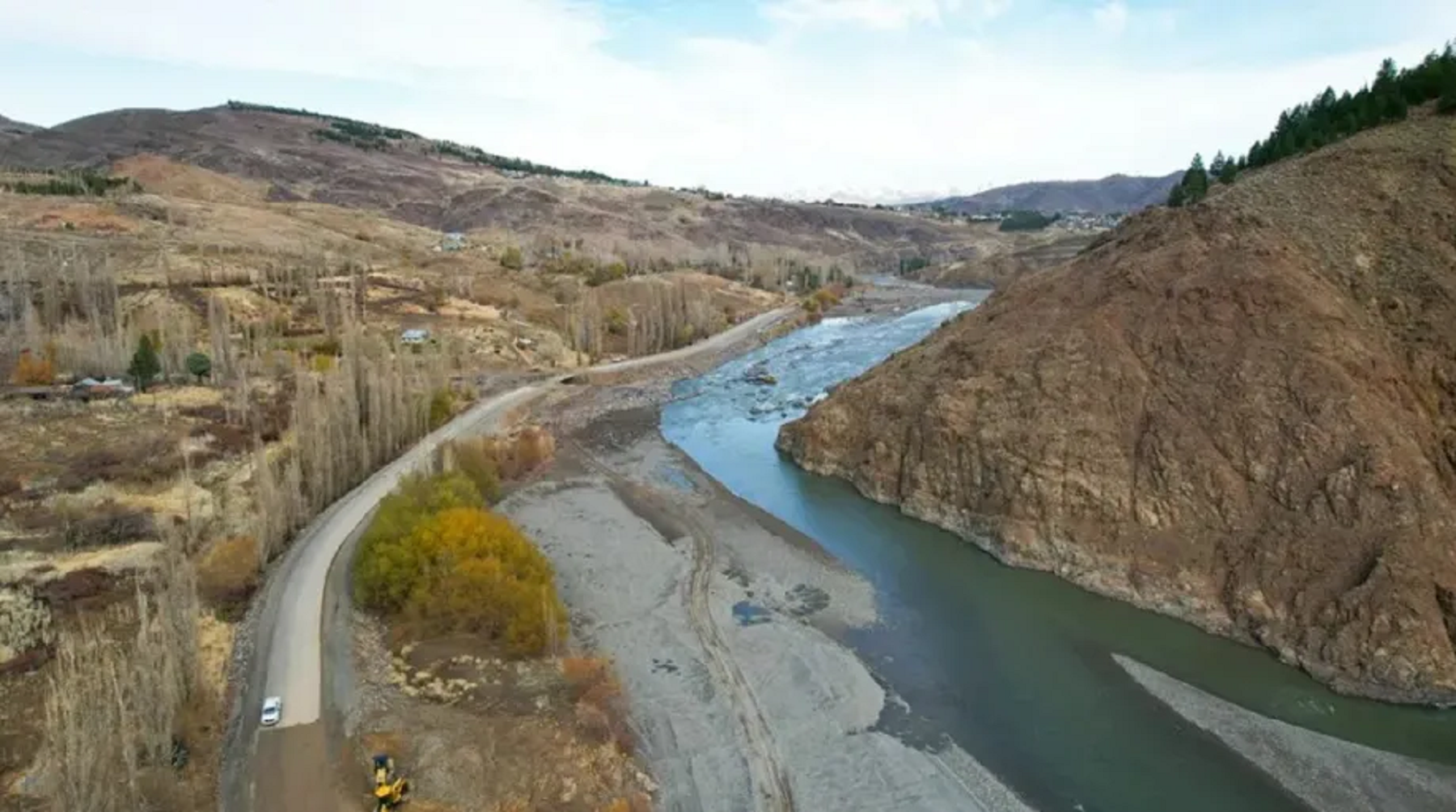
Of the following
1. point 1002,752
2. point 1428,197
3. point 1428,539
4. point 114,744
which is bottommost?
point 1002,752

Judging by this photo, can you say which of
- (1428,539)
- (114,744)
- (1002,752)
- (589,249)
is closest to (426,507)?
(114,744)

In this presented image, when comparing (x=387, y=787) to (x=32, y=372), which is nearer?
(x=387, y=787)

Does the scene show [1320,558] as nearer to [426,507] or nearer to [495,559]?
[495,559]

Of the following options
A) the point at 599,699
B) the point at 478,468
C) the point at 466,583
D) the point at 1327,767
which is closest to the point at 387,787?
the point at 599,699

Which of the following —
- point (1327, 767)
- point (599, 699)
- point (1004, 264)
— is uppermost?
point (1004, 264)

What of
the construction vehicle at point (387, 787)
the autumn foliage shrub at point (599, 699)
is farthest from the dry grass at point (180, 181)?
the construction vehicle at point (387, 787)

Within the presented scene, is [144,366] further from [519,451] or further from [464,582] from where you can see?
[464,582]

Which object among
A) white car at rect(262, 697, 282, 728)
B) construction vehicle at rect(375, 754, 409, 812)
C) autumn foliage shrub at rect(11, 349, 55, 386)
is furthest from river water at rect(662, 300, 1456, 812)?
autumn foliage shrub at rect(11, 349, 55, 386)
